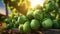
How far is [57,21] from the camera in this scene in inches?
30.5

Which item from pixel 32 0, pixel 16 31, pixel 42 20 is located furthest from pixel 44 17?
pixel 32 0

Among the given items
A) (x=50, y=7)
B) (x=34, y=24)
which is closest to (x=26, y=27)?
(x=34, y=24)

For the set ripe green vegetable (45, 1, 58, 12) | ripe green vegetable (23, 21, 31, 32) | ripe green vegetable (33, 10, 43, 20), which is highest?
ripe green vegetable (45, 1, 58, 12)

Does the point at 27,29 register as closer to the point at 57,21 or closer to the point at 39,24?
the point at 39,24

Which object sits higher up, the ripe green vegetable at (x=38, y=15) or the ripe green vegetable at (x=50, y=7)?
the ripe green vegetable at (x=50, y=7)

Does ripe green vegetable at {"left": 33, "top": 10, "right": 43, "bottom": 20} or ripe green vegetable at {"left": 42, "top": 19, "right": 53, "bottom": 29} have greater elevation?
ripe green vegetable at {"left": 33, "top": 10, "right": 43, "bottom": 20}

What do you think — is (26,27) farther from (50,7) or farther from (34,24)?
(50,7)

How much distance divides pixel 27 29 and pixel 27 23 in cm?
3

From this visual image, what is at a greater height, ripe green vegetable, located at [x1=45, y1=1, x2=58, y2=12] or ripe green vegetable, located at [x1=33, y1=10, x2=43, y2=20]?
ripe green vegetable, located at [x1=45, y1=1, x2=58, y2=12]

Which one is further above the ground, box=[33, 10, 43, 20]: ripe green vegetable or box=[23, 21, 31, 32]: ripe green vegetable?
box=[33, 10, 43, 20]: ripe green vegetable

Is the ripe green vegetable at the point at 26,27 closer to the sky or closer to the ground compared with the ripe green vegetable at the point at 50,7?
closer to the ground

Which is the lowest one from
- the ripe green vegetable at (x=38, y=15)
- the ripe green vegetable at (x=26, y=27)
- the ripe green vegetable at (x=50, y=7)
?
the ripe green vegetable at (x=26, y=27)

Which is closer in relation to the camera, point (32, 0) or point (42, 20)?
point (42, 20)

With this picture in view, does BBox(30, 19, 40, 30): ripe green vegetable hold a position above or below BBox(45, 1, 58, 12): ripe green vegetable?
below
